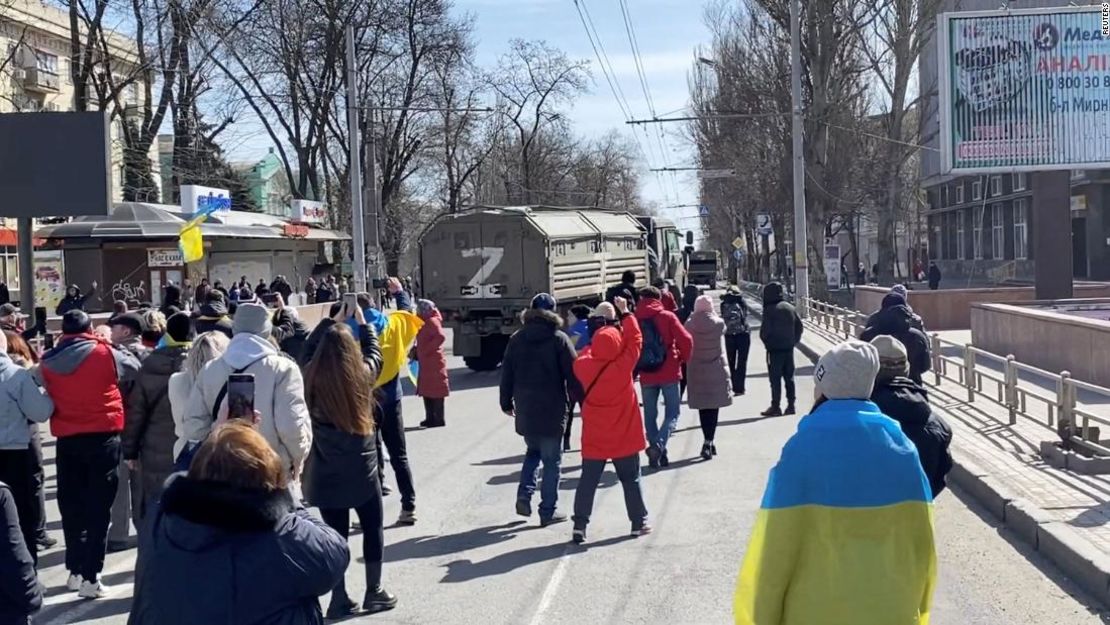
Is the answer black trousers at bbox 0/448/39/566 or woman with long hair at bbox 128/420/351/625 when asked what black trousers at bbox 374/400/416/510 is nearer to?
black trousers at bbox 0/448/39/566

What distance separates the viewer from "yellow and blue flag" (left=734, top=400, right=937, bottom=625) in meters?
3.85

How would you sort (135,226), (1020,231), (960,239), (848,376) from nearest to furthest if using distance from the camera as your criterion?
(848,376) < (135,226) < (1020,231) < (960,239)

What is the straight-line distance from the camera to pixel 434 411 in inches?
620

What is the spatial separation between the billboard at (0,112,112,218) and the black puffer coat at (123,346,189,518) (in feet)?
36.5

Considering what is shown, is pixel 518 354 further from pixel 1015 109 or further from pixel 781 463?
pixel 1015 109

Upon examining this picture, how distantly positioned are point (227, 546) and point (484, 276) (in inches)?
796

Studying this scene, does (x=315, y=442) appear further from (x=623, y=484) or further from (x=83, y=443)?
(x=623, y=484)

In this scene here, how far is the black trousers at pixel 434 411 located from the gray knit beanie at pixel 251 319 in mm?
8958

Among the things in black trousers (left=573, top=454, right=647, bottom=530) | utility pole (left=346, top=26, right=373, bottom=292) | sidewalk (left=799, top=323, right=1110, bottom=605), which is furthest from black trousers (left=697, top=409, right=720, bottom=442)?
utility pole (left=346, top=26, right=373, bottom=292)

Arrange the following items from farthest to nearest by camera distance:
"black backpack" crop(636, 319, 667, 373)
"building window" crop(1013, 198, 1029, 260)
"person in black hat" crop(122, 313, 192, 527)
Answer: "building window" crop(1013, 198, 1029, 260), "black backpack" crop(636, 319, 667, 373), "person in black hat" crop(122, 313, 192, 527)

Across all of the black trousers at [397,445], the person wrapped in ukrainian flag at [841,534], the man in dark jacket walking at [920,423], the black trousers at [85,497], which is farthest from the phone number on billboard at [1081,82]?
the person wrapped in ukrainian flag at [841,534]

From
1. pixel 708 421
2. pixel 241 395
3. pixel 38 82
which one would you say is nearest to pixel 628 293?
pixel 708 421

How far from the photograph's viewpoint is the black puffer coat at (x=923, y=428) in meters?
5.55

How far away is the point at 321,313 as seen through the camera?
106 feet
